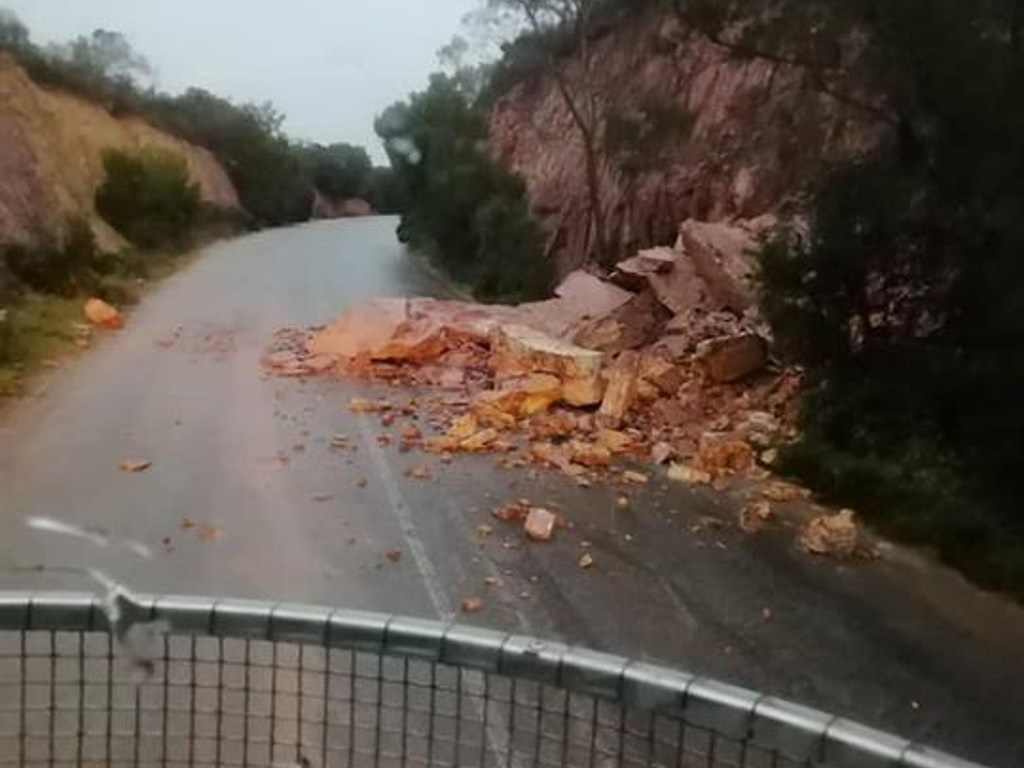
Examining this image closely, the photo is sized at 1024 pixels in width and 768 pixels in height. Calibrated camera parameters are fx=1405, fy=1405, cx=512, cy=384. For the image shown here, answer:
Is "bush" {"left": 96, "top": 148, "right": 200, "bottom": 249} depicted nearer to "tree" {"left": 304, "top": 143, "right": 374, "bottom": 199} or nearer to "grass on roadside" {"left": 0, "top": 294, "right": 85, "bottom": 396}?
"grass on roadside" {"left": 0, "top": 294, "right": 85, "bottom": 396}

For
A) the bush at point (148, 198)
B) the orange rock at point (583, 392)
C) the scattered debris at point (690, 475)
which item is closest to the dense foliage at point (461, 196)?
the bush at point (148, 198)

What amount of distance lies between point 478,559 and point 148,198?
57.8 ft

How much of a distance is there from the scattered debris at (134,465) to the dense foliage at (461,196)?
1047 cm

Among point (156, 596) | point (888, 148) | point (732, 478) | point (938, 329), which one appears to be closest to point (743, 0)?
point (888, 148)

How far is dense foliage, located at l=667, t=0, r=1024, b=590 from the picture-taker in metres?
7.82

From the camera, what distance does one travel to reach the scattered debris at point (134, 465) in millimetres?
8211

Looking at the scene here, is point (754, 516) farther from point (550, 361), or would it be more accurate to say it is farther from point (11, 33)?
point (11, 33)

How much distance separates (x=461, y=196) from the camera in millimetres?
21016

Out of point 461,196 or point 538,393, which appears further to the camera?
point 461,196

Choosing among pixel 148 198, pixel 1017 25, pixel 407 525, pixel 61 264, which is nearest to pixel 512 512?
pixel 407 525

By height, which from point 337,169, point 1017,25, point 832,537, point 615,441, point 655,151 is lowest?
point 337,169

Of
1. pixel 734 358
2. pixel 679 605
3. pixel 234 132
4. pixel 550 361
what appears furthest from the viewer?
pixel 234 132

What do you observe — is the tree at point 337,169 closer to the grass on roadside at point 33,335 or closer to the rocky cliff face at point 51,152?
the rocky cliff face at point 51,152

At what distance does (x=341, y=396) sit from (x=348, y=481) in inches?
106
